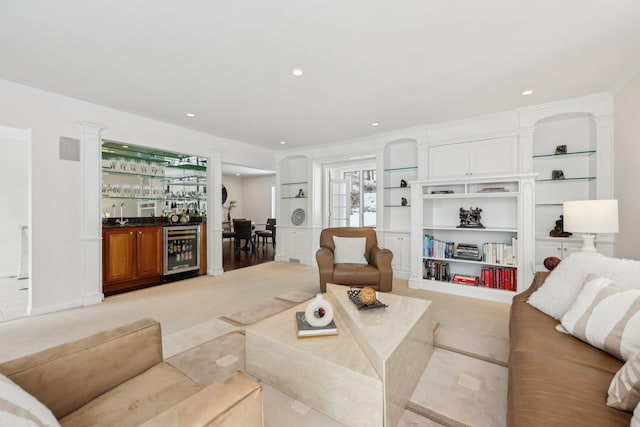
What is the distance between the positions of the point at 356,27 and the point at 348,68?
1.90ft

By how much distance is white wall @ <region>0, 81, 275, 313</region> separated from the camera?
306 cm

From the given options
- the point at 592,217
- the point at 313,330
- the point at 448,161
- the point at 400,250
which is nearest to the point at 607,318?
the point at 592,217

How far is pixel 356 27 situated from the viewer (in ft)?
6.78

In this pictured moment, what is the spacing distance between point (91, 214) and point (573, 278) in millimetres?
4837

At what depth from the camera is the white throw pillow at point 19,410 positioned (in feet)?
1.89

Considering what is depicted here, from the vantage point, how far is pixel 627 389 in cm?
101

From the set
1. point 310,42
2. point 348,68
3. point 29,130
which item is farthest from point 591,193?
point 29,130

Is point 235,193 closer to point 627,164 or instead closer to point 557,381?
point 627,164

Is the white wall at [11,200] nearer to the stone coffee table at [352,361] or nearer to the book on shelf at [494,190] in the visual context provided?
the stone coffee table at [352,361]

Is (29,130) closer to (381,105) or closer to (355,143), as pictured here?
(381,105)

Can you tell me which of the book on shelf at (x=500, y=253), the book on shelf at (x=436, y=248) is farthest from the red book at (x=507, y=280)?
the book on shelf at (x=436, y=248)

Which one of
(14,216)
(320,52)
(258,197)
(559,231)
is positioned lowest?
(559,231)

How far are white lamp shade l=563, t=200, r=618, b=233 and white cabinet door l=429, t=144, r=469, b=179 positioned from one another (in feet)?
5.46

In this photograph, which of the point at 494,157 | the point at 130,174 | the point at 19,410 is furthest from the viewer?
the point at 130,174
